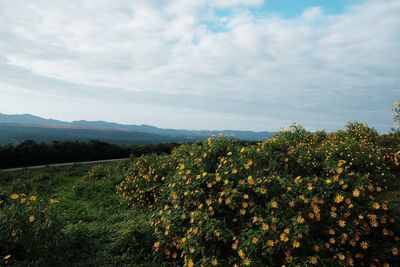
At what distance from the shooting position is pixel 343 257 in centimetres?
399

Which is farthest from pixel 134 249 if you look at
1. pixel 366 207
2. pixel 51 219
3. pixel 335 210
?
pixel 366 207

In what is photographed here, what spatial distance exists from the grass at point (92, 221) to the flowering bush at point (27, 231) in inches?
5.6

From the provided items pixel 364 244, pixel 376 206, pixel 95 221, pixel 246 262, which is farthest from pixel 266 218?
pixel 95 221

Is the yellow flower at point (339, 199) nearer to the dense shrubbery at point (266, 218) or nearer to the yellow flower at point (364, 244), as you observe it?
the dense shrubbery at point (266, 218)

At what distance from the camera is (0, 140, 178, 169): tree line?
16.2 metres

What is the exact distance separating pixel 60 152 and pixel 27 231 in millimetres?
14033

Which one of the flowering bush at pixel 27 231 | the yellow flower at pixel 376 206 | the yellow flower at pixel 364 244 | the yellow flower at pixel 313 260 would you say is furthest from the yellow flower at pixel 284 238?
the flowering bush at pixel 27 231

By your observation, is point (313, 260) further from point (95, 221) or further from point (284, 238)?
point (95, 221)

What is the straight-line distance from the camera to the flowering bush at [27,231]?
4645 mm

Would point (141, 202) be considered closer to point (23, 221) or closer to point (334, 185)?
point (23, 221)

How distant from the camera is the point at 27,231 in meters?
4.68

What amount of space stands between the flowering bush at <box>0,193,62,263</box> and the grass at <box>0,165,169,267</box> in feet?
0.47

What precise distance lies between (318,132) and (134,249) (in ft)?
31.2

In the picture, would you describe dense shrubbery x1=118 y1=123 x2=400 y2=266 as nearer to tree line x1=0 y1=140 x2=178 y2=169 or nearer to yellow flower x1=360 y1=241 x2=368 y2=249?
yellow flower x1=360 y1=241 x2=368 y2=249
